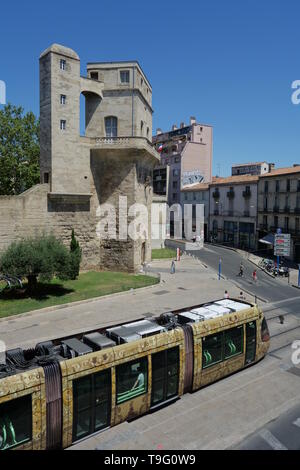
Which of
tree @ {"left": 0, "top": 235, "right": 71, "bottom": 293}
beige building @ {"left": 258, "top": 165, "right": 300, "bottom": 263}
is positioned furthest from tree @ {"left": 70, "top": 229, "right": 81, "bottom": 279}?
beige building @ {"left": 258, "top": 165, "right": 300, "bottom": 263}

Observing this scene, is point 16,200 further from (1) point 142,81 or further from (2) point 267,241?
(2) point 267,241

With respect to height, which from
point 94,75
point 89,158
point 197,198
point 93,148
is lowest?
point 197,198

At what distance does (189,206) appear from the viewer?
2598 inches

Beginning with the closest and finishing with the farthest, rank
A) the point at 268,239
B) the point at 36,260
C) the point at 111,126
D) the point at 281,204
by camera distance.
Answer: the point at 36,260
the point at 111,126
the point at 281,204
the point at 268,239

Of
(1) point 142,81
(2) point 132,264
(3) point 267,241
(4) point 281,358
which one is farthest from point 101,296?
(3) point 267,241

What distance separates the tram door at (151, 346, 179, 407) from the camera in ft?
30.8

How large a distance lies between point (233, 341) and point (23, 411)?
6.84 m

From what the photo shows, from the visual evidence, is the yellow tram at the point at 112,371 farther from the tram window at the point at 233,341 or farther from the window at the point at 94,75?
the window at the point at 94,75

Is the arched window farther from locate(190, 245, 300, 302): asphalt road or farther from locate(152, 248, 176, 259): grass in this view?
locate(190, 245, 300, 302): asphalt road

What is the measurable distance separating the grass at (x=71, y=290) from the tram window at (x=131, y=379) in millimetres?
12132

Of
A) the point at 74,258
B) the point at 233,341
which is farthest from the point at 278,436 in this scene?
the point at 74,258

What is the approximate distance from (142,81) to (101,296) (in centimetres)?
2232

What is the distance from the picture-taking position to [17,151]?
39.0 m

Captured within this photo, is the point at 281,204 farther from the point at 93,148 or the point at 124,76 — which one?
the point at 93,148
